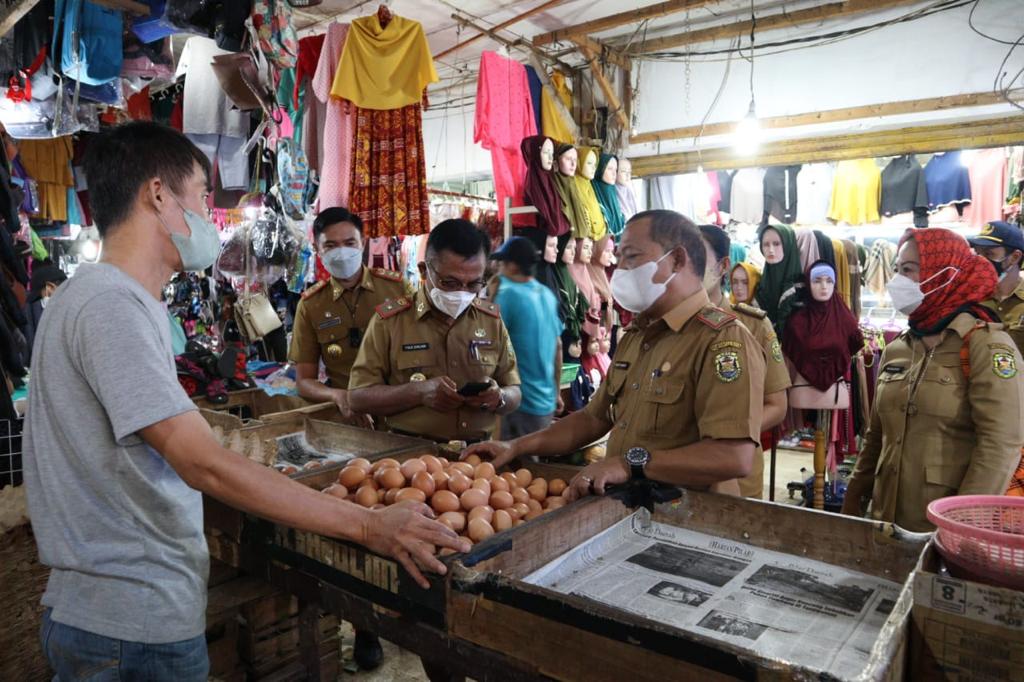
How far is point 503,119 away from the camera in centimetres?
602

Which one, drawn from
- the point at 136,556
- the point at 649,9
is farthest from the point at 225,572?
the point at 649,9

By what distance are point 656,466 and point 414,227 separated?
10.8ft

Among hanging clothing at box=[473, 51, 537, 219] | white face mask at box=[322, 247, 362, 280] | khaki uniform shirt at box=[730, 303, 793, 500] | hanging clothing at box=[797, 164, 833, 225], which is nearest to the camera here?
khaki uniform shirt at box=[730, 303, 793, 500]

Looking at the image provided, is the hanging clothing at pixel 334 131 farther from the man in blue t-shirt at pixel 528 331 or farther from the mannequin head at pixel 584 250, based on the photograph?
the mannequin head at pixel 584 250

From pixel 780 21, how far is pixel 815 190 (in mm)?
1814

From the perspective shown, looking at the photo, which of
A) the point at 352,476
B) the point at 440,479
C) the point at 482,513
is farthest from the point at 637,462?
the point at 352,476

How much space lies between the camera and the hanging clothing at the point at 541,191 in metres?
5.80

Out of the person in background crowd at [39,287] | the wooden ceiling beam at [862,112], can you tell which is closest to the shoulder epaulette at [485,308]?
the person in background crowd at [39,287]

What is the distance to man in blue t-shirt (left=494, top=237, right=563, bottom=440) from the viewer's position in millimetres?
4398

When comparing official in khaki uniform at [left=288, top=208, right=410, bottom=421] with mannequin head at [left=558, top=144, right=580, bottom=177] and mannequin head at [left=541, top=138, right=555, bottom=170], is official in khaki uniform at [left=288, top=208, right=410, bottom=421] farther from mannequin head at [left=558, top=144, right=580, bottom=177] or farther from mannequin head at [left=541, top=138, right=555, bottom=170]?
mannequin head at [left=558, top=144, right=580, bottom=177]

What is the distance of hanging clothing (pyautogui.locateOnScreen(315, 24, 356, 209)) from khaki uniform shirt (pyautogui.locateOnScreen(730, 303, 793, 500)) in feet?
8.88

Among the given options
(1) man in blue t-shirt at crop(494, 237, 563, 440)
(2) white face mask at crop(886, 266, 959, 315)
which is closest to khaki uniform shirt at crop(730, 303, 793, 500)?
(2) white face mask at crop(886, 266, 959, 315)

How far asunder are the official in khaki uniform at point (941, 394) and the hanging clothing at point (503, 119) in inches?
142

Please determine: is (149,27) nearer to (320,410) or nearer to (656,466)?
(320,410)
